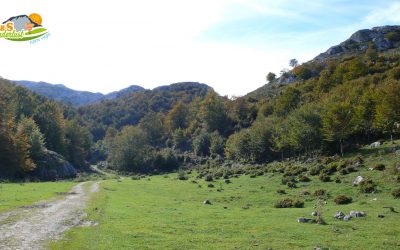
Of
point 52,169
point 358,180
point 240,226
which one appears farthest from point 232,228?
point 52,169

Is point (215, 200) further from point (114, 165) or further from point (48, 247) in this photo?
point (114, 165)

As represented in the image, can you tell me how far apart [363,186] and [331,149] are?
140 feet

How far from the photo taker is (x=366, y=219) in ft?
96.1

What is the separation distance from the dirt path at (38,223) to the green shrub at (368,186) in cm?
3311

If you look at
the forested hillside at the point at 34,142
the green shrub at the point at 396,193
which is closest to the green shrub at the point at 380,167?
the green shrub at the point at 396,193

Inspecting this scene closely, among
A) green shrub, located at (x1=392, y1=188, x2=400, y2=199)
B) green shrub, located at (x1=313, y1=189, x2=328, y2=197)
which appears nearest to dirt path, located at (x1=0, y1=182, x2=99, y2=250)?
green shrub, located at (x1=313, y1=189, x2=328, y2=197)

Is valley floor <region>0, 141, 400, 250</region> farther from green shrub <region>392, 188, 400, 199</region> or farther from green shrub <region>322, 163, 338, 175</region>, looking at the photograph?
green shrub <region>322, 163, 338, 175</region>

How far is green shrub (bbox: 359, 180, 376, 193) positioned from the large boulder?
8394 centimetres

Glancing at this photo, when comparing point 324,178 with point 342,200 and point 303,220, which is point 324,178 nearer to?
point 342,200

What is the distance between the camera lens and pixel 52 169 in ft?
341

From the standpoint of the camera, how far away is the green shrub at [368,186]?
42.9 meters

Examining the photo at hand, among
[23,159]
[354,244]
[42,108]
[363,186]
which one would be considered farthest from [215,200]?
[42,108]

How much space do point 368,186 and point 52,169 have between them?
292ft

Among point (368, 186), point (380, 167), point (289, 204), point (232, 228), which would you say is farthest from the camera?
point (380, 167)
